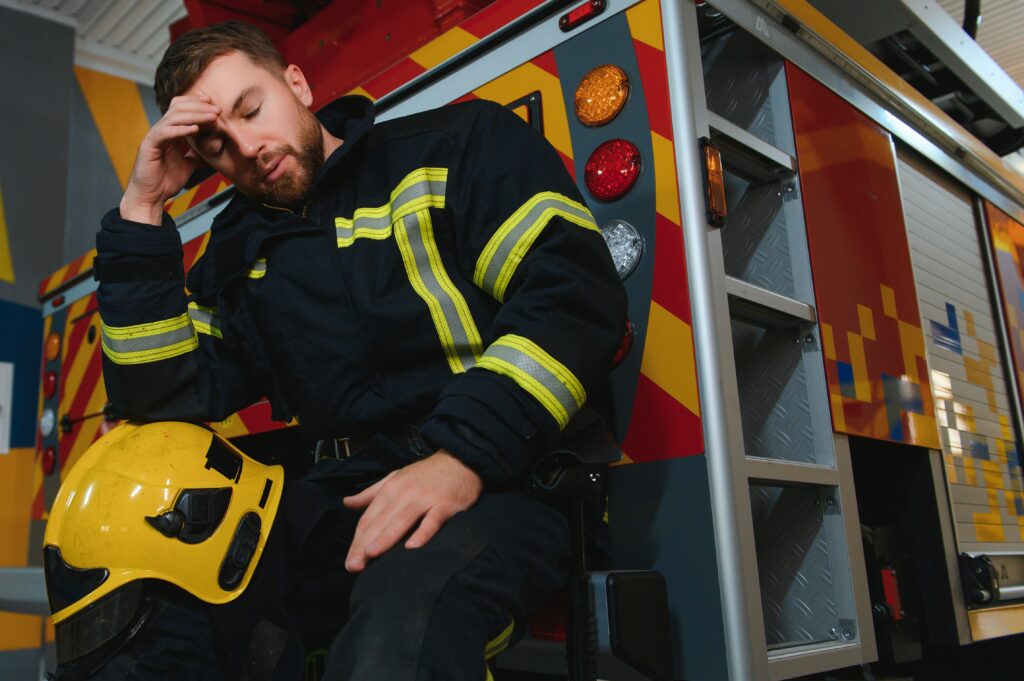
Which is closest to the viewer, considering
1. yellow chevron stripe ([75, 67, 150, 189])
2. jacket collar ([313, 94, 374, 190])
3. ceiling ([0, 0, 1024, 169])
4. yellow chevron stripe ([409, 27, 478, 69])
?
jacket collar ([313, 94, 374, 190])

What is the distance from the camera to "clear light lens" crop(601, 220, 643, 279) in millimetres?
1537

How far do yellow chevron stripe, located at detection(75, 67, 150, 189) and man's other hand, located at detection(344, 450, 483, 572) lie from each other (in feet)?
13.2

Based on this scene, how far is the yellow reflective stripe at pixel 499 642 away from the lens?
1151 mm

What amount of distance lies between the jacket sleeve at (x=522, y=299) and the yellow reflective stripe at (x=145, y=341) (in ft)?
1.91

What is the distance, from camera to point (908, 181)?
234 centimetres

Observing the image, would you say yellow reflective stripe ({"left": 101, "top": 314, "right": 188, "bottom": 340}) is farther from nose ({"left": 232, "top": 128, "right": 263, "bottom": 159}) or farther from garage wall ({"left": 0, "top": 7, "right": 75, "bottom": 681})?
garage wall ({"left": 0, "top": 7, "right": 75, "bottom": 681})

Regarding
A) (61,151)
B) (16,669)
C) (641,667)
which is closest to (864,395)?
(641,667)

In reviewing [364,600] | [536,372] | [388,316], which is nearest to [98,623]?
[364,600]

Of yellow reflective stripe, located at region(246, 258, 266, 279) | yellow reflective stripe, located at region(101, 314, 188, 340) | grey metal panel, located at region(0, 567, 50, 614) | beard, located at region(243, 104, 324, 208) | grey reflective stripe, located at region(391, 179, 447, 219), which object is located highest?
beard, located at region(243, 104, 324, 208)

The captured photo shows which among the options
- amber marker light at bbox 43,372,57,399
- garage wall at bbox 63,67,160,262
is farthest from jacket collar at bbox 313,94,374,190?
garage wall at bbox 63,67,160,262

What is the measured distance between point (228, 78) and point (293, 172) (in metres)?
0.23

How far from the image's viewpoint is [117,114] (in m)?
4.80

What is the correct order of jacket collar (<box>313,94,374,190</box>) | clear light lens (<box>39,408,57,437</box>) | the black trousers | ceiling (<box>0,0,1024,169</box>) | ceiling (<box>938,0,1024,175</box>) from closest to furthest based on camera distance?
1. the black trousers
2. jacket collar (<box>313,94,374,190</box>)
3. clear light lens (<box>39,408,57,437</box>)
4. ceiling (<box>0,0,1024,169</box>)
5. ceiling (<box>938,0,1024,175</box>)

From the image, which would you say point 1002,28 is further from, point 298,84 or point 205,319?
point 205,319
